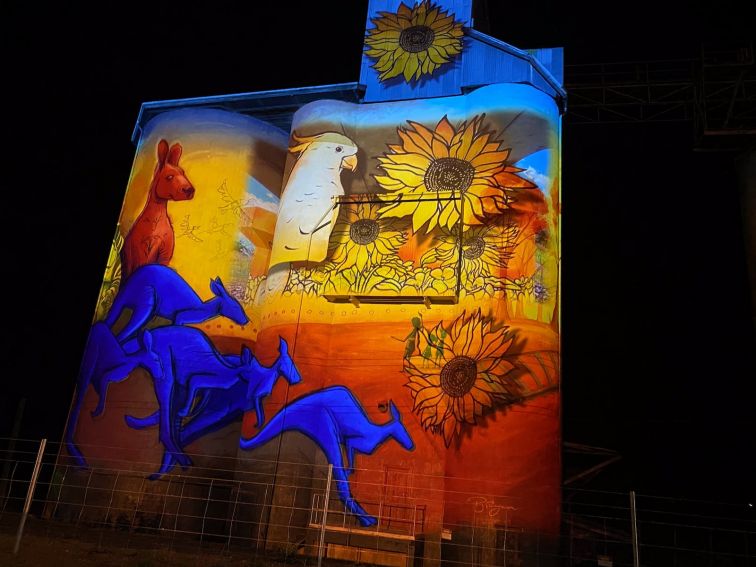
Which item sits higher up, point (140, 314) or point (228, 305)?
point (228, 305)

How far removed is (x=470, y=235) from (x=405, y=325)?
248 cm

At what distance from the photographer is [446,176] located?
14172mm

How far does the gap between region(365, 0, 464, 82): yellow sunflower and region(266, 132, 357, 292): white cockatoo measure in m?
2.44

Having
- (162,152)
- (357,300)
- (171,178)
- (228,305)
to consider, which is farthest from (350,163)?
(162,152)

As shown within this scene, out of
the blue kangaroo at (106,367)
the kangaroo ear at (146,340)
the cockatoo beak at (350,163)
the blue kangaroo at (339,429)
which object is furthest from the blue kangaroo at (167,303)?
the cockatoo beak at (350,163)

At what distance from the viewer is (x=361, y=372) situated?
1311 centimetres

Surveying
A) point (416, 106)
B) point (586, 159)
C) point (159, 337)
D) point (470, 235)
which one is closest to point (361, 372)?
point (470, 235)

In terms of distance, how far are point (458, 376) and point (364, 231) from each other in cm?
404

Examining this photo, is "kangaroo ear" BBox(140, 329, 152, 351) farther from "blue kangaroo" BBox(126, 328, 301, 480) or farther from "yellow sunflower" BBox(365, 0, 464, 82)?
"yellow sunflower" BBox(365, 0, 464, 82)

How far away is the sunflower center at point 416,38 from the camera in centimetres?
1557

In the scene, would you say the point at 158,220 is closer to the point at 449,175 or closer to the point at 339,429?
the point at 339,429

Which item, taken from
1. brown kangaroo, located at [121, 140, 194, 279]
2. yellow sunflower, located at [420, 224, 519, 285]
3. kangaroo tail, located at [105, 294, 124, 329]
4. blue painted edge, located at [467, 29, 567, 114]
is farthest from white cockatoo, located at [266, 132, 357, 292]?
blue painted edge, located at [467, 29, 567, 114]

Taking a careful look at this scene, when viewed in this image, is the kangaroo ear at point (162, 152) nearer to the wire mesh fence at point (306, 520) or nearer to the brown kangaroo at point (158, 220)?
the brown kangaroo at point (158, 220)

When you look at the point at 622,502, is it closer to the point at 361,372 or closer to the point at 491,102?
the point at 361,372
